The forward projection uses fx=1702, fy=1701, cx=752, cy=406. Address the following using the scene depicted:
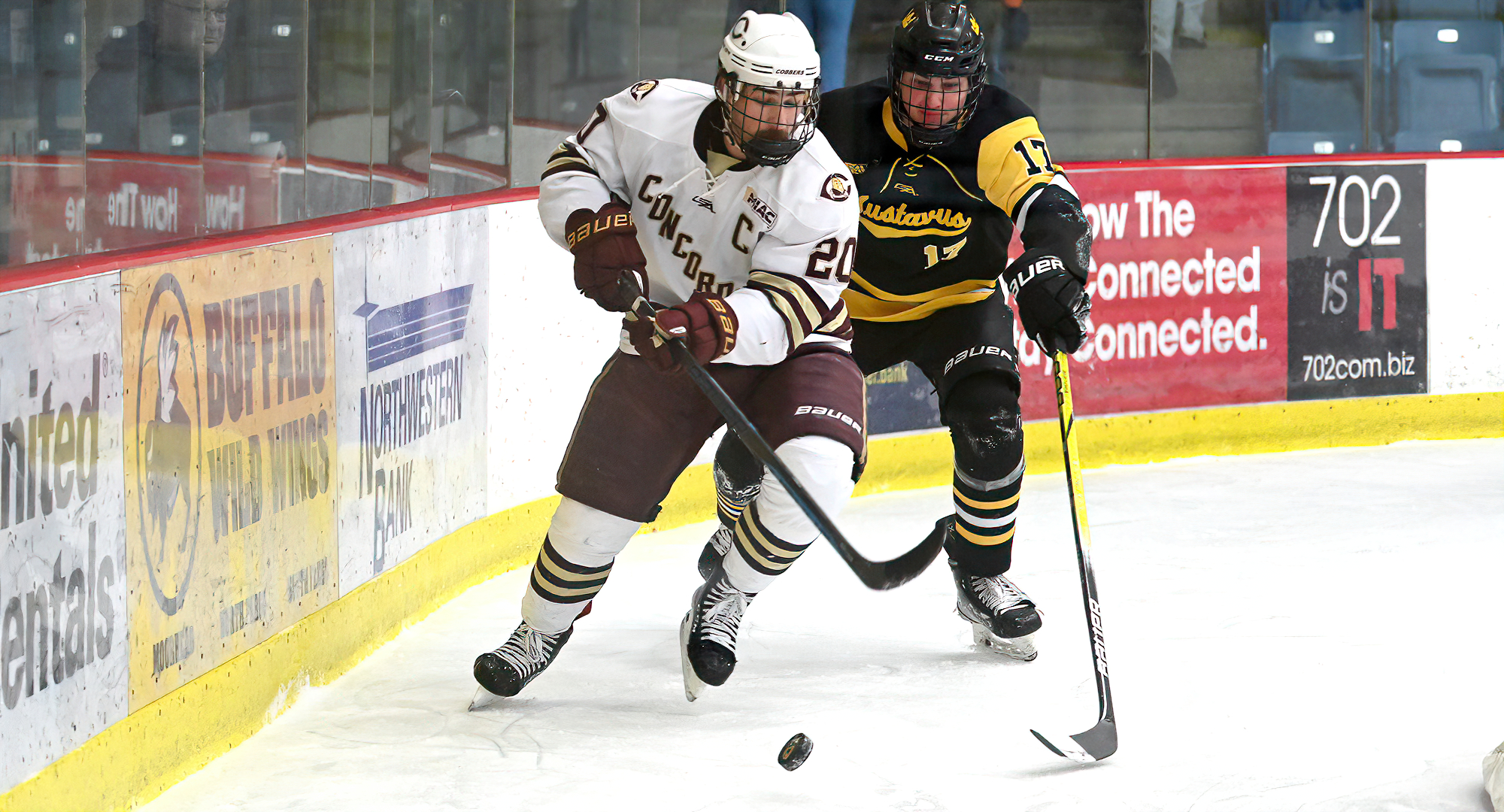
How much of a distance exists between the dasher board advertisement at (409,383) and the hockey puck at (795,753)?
38.9 inches

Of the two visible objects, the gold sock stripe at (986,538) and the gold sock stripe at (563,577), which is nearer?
the gold sock stripe at (563,577)

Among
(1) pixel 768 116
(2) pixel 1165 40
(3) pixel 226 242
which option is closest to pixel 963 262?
(1) pixel 768 116

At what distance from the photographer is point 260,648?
2.81 m

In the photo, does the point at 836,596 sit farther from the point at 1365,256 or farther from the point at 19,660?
the point at 1365,256

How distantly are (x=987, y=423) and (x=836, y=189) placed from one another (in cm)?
62

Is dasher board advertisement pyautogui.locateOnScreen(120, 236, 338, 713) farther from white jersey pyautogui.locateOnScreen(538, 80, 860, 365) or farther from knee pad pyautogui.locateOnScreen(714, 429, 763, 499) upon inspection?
knee pad pyautogui.locateOnScreen(714, 429, 763, 499)

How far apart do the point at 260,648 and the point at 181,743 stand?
0.29 meters

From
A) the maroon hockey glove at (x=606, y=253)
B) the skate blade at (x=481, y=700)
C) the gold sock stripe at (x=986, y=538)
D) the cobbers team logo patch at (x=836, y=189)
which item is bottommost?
the skate blade at (x=481, y=700)

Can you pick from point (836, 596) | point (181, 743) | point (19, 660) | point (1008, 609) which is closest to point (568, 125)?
point (836, 596)

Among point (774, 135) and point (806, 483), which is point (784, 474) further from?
point (774, 135)

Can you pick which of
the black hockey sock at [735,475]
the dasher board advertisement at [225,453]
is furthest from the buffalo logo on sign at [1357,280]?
the dasher board advertisement at [225,453]

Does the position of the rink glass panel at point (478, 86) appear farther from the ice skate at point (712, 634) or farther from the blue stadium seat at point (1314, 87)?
the ice skate at point (712, 634)

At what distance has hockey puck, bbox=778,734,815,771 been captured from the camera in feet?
8.47

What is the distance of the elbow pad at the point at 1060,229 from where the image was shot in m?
3.03
